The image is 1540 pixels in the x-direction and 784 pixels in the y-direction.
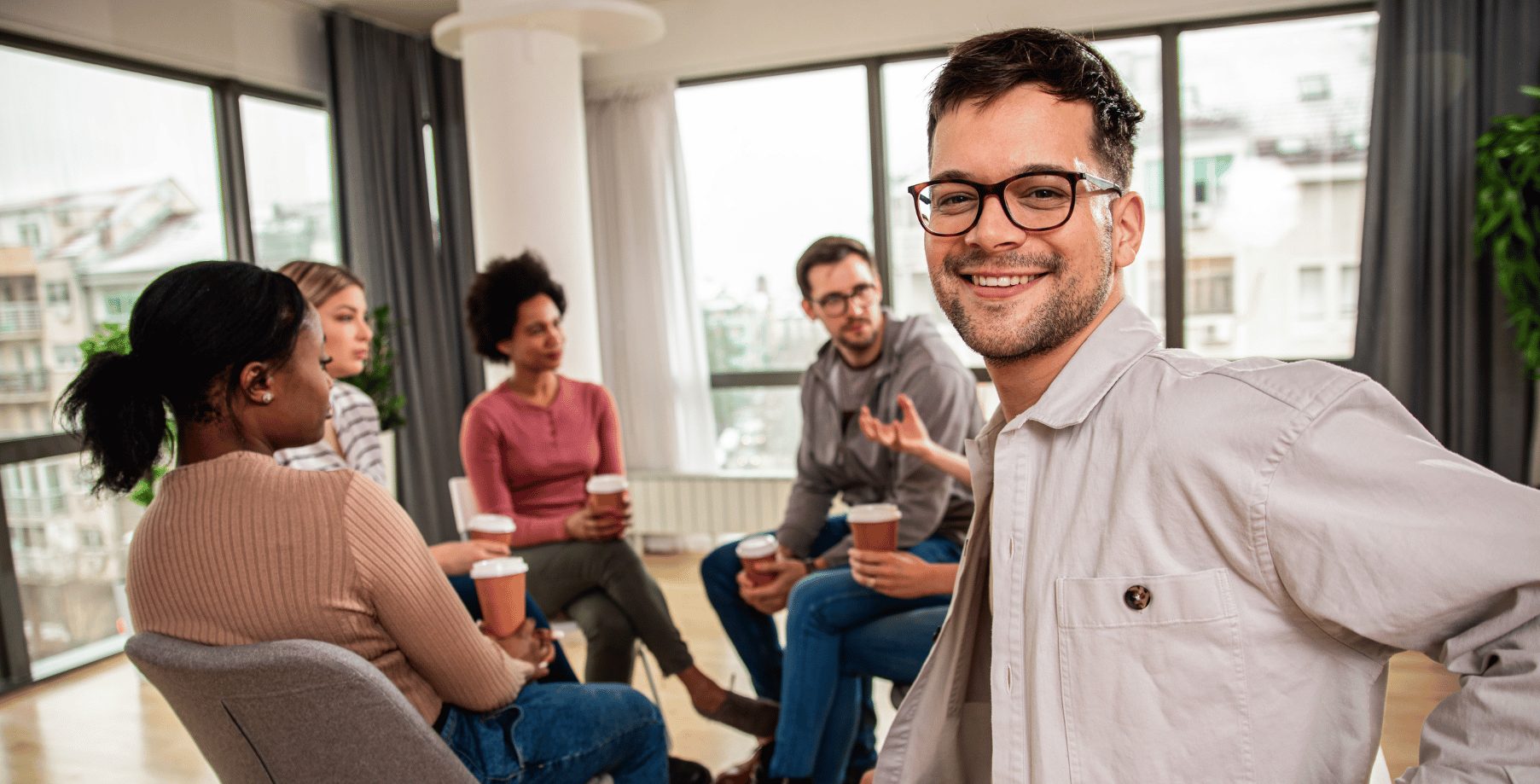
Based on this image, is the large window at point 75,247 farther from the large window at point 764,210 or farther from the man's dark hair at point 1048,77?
the man's dark hair at point 1048,77

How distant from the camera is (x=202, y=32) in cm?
410

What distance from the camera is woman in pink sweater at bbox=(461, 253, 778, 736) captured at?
2514 mm

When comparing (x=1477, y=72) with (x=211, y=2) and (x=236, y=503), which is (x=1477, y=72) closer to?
(x=236, y=503)

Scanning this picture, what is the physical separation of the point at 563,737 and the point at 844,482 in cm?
111

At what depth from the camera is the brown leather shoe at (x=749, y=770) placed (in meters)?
2.35

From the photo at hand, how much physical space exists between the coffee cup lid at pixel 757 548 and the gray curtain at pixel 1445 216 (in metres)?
3.14

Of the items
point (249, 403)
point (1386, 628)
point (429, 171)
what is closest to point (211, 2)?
point (429, 171)

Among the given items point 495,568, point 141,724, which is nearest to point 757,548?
point 495,568

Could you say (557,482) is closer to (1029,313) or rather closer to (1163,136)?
(1029,313)

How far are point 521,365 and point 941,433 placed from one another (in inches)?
49.9

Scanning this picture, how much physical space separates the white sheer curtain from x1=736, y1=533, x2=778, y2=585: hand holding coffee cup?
2878 millimetres

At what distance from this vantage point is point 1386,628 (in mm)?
766

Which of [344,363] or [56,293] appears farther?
[56,293]

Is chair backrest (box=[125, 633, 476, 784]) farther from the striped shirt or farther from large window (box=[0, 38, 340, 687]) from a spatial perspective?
large window (box=[0, 38, 340, 687])
